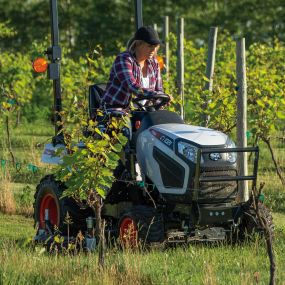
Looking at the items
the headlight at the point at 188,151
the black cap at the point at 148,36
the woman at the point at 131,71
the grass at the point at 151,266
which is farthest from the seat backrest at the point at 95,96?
the grass at the point at 151,266

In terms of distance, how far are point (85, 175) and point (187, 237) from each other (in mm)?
1228

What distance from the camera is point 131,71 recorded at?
321 inches

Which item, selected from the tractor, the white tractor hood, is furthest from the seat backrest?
the white tractor hood

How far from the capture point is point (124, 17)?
129 feet

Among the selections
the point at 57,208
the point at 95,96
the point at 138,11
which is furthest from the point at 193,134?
the point at 138,11

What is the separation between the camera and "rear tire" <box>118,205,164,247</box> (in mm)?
7551

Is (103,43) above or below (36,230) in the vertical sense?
above

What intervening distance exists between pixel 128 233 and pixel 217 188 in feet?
2.58

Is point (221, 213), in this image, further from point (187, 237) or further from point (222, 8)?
point (222, 8)

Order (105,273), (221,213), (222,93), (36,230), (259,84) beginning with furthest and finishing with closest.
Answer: (259,84)
(222,93)
(36,230)
(221,213)
(105,273)

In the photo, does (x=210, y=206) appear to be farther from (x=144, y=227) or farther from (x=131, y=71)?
(x=131, y=71)

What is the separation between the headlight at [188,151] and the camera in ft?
24.8

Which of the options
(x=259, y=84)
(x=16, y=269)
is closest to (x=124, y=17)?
(x=259, y=84)

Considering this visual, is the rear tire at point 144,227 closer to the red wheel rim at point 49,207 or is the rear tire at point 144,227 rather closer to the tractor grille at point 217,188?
the tractor grille at point 217,188
